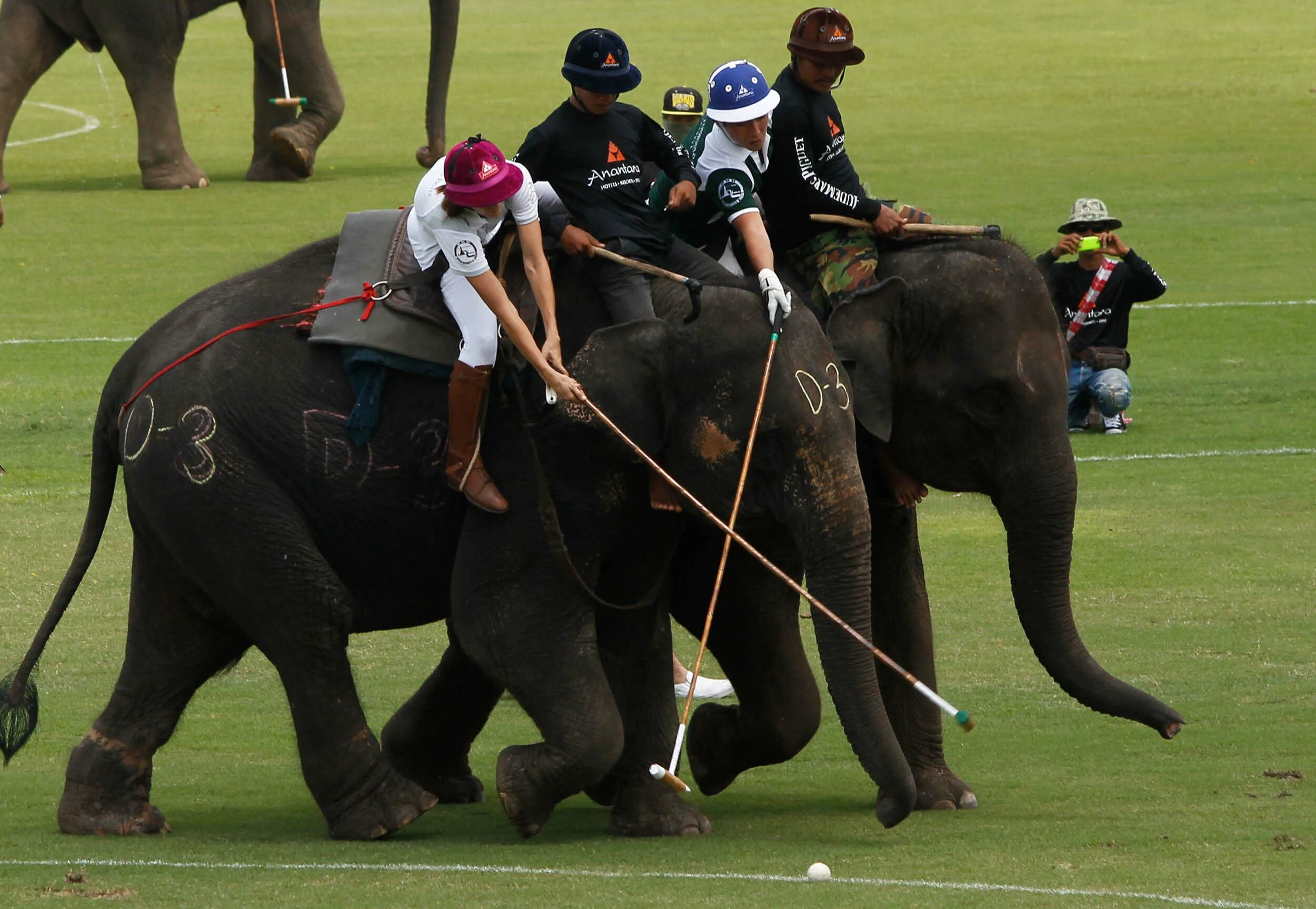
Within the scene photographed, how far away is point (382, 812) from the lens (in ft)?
27.4

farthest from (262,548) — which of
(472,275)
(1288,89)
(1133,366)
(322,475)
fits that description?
(1288,89)

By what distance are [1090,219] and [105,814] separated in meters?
8.00

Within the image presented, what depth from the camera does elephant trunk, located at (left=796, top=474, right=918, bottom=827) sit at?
7578mm

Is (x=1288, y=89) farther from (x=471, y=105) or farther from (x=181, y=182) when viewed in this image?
(x=181, y=182)

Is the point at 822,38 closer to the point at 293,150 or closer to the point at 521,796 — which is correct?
the point at 521,796

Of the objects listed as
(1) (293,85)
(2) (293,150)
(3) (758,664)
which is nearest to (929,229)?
(3) (758,664)

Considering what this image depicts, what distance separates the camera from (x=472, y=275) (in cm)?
802

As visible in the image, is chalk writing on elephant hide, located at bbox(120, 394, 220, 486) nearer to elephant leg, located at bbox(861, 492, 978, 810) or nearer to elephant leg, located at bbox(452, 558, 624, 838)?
elephant leg, located at bbox(452, 558, 624, 838)

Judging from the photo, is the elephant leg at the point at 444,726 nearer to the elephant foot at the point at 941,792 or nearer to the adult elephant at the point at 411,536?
the adult elephant at the point at 411,536

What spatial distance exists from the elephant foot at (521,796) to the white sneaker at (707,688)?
2417 millimetres

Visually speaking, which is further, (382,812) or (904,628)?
(904,628)

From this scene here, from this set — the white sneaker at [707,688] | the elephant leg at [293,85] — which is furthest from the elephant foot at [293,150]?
the white sneaker at [707,688]

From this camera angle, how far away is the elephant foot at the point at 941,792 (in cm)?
862

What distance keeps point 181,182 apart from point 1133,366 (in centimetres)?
1172
